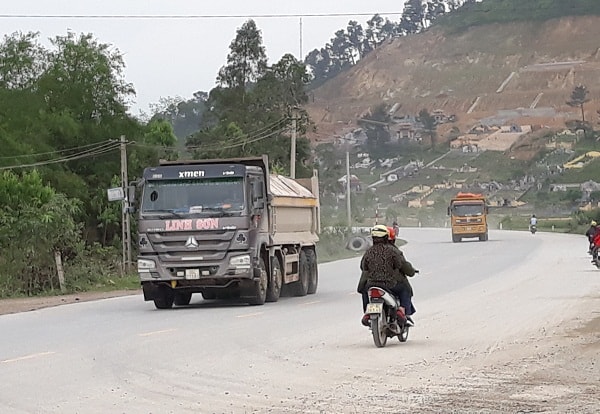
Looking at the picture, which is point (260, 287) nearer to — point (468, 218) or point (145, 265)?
point (145, 265)

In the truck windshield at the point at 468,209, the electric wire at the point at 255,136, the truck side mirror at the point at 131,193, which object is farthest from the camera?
the truck windshield at the point at 468,209

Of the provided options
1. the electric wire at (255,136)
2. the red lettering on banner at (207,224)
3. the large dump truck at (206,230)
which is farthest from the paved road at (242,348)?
the electric wire at (255,136)

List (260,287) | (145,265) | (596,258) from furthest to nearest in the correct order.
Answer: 1. (596,258)
2. (260,287)
3. (145,265)

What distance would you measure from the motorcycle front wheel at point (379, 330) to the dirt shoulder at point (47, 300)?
11.4 m

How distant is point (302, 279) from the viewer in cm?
2755

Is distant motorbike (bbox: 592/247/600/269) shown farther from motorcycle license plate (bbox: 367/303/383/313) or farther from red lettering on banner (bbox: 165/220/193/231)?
motorcycle license plate (bbox: 367/303/383/313)

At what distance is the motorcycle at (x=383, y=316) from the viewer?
15062 mm

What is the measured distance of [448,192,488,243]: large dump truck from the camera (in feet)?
224

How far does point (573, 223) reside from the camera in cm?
8900

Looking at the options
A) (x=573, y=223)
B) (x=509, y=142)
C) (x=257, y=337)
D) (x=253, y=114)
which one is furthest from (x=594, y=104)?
(x=257, y=337)

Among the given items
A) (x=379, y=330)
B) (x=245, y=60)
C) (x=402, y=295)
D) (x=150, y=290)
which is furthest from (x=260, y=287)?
(x=245, y=60)

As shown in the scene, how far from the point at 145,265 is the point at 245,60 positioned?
60.8 m

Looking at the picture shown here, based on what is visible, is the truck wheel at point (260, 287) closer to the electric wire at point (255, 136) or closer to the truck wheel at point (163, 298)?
the truck wheel at point (163, 298)

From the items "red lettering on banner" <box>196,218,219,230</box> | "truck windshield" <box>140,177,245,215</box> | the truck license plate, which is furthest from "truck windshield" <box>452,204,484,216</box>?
the truck license plate
